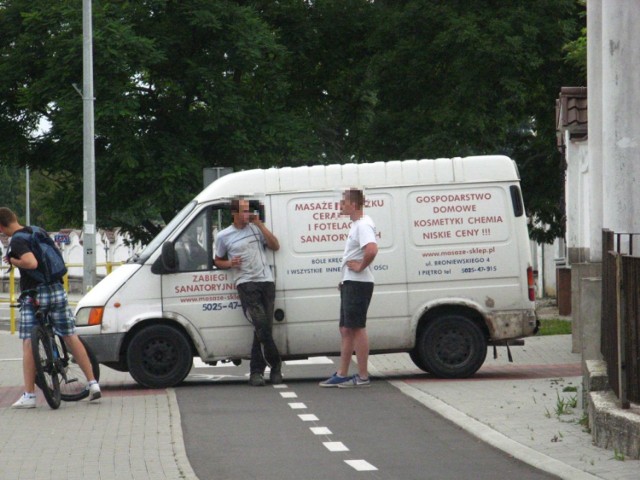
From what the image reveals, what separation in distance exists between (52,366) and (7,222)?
1359mm

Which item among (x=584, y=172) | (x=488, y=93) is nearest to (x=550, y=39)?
(x=488, y=93)

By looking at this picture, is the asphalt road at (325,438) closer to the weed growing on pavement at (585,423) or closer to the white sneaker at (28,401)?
the weed growing on pavement at (585,423)

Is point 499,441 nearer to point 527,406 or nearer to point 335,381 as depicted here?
point 527,406

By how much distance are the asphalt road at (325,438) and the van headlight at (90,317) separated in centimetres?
110

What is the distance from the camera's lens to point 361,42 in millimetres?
40406

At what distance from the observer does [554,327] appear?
971 inches

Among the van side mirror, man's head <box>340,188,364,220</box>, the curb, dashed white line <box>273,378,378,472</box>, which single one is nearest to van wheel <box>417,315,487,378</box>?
the curb

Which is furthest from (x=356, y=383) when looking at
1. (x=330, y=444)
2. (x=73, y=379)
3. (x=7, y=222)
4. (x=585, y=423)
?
(x=330, y=444)

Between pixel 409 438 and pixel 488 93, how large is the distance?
2499 centimetres

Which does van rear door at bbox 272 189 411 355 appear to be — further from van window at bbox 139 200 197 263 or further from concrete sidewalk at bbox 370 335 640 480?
van window at bbox 139 200 197 263

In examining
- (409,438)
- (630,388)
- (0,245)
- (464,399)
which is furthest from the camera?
(0,245)

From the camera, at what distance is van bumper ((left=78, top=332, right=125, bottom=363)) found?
49.3 ft

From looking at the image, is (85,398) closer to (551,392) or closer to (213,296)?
(213,296)

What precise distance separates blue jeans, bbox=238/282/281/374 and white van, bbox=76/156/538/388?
254mm
